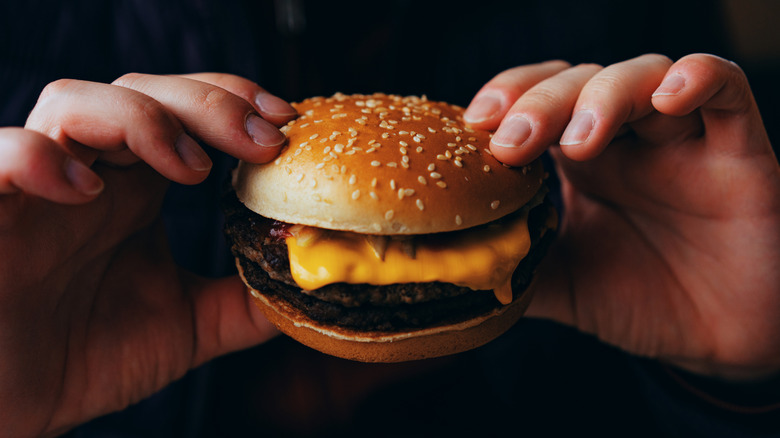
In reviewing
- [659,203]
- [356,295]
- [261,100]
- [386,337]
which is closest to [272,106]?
[261,100]

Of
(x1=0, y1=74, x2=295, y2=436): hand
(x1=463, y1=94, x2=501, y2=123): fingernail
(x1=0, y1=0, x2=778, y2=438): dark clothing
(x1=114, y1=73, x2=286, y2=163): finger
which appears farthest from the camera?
(x1=0, y1=0, x2=778, y2=438): dark clothing

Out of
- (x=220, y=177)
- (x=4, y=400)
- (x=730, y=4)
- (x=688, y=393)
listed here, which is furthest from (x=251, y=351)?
(x=730, y=4)

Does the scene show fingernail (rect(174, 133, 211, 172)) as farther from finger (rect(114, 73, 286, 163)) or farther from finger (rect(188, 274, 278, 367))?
finger (rect(188, 274, 278, 367))

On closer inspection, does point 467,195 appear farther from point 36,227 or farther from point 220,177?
point 220,177

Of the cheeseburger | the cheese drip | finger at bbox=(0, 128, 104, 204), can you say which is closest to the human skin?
finger at bbox=(0, 128, 104, 204)

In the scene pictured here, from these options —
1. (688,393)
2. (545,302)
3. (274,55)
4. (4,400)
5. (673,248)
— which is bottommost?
(688,393)

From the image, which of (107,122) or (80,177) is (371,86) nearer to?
(107,122)
